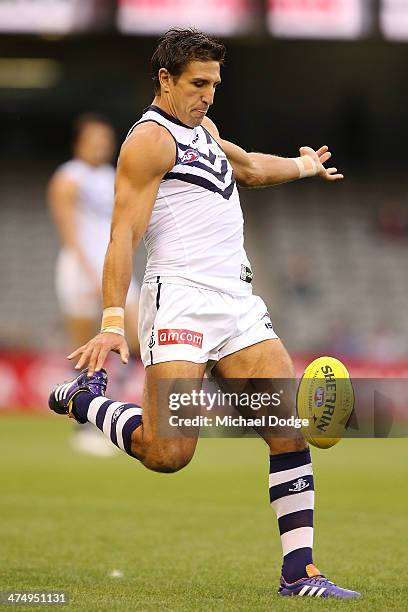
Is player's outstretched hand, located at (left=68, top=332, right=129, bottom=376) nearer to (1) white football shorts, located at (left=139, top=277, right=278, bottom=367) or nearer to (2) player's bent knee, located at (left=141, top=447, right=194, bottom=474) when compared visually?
(1) white football shorts, located at (left=139, top=277, right=278, bottom=367)

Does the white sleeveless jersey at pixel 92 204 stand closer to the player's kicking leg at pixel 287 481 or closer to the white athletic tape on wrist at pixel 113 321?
the player's kicking leg at pixel 287 481

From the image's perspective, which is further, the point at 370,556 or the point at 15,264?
the point at 15,264

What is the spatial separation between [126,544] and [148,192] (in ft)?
7.24

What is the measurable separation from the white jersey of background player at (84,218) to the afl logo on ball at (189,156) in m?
5.44

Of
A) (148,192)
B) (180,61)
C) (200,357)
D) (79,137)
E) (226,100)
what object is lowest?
(200,357)

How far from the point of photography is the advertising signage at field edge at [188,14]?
18234 mm

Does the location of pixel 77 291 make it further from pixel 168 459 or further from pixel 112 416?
pixel 168 459

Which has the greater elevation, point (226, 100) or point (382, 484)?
point (226, 100)

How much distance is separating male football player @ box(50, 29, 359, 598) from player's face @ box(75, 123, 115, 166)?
533cm

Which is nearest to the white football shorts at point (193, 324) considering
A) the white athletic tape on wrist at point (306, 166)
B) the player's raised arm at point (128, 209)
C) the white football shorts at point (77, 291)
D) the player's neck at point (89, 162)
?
the player's raised arm at point (128, 209)

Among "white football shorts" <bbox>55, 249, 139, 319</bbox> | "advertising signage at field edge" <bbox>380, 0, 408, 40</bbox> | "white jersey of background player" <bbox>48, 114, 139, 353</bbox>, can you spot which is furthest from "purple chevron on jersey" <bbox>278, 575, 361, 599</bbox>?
"advertising signage at field edge" <bbox>380, 0, 408, 40</bbox>

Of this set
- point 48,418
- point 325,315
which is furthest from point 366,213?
point 48,418

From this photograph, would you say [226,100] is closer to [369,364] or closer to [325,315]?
[325,315]

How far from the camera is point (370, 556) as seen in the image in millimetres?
5906
